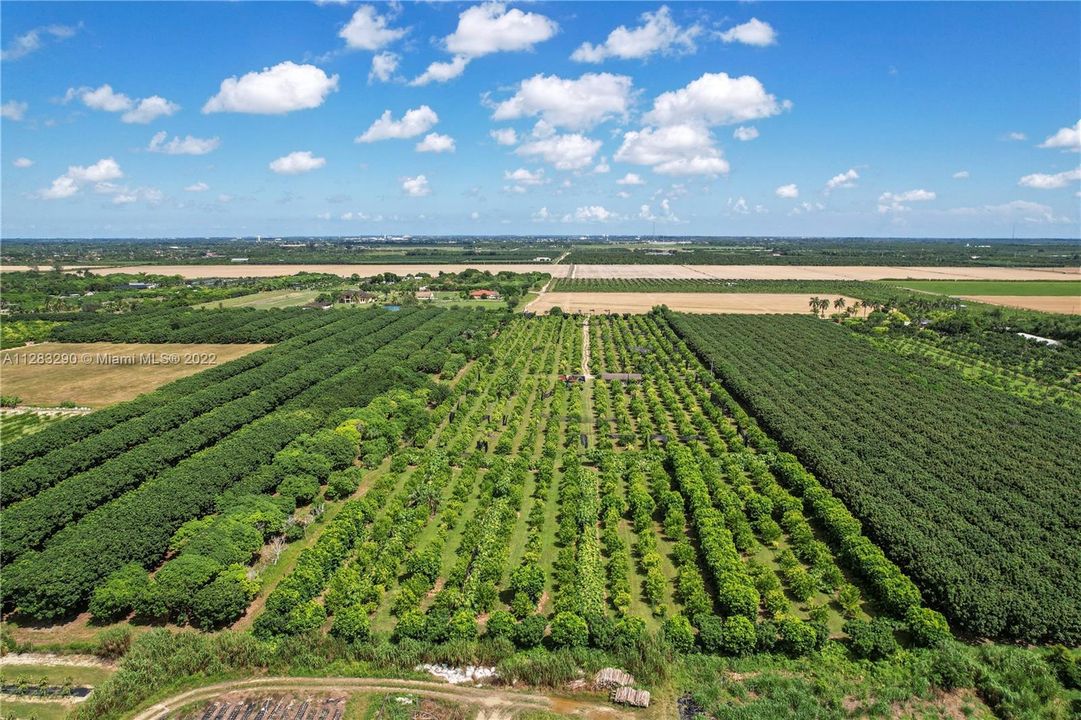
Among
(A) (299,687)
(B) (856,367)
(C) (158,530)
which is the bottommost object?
(A) (299,687)

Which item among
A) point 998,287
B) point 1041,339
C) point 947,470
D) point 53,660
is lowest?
point 53,660

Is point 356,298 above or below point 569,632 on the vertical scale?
above

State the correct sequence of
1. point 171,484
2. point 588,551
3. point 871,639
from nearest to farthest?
point 871,639
point 588,551
point 171,484

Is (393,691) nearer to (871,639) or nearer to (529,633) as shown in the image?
(529,633)

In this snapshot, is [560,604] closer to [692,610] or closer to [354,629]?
[692,610]

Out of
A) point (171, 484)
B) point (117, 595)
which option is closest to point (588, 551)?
point (117, 595)

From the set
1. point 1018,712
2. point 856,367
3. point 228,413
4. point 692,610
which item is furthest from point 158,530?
point 856,367

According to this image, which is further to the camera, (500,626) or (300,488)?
(300,488)
